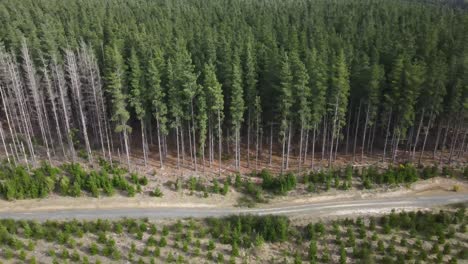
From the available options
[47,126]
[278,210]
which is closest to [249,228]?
[278,210]

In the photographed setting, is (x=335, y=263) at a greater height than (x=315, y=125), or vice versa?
(x=315, y=125)

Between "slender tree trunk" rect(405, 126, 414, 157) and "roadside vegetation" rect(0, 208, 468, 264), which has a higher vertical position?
"slender tree trunk" rect(405, 126, 414, 157)

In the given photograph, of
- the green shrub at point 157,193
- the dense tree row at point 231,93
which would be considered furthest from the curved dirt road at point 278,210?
the dense tree row at point 231,93

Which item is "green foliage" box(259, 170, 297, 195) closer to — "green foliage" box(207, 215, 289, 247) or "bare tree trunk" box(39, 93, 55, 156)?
"green foliage" box(207, 215, 289, 247)

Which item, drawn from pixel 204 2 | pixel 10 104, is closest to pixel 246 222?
pixel 10 104

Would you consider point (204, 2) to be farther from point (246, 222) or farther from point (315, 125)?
point (246, 222)

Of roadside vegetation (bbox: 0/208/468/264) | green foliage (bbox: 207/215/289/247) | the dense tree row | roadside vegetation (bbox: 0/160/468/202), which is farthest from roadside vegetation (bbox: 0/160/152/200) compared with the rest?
green foliage (bbox: 207/215/289/247)
